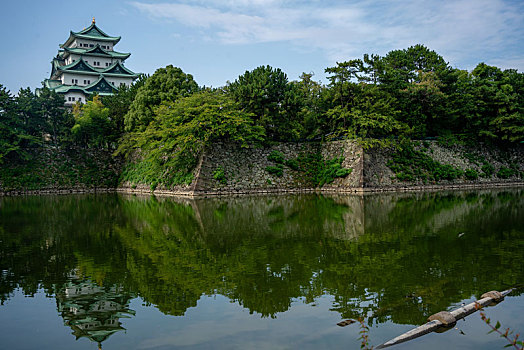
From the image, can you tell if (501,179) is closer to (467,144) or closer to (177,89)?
(467,144)

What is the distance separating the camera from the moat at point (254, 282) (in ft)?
20.0

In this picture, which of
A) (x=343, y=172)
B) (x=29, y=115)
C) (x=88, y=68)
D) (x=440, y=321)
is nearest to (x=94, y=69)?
(x=88, y=68)

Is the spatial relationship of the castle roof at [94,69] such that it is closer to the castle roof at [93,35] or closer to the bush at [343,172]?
the castle roof at [93,35]

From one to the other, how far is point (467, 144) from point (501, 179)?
12.9 ft

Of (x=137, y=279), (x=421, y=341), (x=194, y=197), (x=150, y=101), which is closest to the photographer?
(x=421, y=341)

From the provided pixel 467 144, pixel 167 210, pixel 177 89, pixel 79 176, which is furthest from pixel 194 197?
pixel 467 144

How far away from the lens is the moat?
610 cm

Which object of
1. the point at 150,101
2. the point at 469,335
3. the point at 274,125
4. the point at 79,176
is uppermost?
the point at 150,101

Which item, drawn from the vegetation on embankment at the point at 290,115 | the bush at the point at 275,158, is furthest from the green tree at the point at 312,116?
the bush at the point at 275,158

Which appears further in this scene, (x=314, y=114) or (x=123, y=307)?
(x=314, y=114)

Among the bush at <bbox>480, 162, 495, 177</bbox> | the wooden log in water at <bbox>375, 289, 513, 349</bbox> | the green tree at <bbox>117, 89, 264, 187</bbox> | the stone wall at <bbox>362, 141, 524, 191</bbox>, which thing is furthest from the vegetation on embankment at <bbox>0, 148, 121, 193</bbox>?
the wooden log in water at <bbox>375, 289, 513, 349</bbox>

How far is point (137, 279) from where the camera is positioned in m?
8.79

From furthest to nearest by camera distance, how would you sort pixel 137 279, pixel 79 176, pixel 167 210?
pixel 79 176, pixel 167 210, pixel 137 279

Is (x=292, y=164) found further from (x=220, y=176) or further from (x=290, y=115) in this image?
(x=220, y=176)
